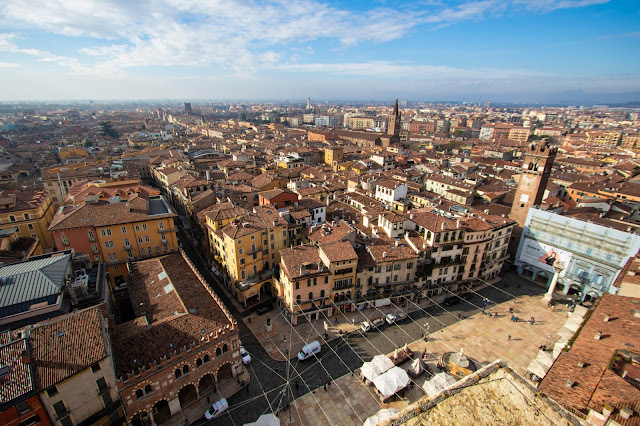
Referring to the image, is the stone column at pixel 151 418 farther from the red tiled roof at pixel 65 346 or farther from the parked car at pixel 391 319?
the parked car at pixel 391 319

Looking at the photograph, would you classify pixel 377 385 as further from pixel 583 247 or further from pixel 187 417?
pixel 583 247

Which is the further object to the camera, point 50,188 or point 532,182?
point 50,188

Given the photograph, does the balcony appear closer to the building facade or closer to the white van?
the white van

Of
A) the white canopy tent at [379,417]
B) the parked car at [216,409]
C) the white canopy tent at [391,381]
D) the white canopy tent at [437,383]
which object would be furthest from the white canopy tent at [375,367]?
the parked car at [216,409]

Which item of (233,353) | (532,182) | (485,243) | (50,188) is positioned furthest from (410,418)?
(50,188)

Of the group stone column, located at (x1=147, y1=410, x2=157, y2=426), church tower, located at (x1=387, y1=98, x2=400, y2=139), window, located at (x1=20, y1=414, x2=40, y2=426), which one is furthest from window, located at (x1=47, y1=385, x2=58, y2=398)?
church tower, located at (x1=387, y1=98, x2=400, y2=139)

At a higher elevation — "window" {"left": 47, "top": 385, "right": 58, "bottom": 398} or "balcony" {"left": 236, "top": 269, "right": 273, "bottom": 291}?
"window" {"left": 47, "top": 385, "right": 58, "bottom": 398}

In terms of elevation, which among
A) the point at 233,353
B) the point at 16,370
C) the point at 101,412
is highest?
the point at 16,370

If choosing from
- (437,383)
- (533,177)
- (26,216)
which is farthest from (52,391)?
(533,177)
